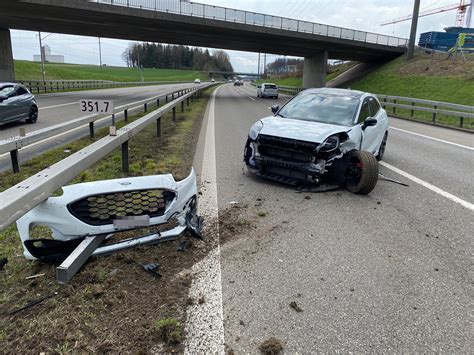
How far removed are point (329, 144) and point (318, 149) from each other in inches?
8.3

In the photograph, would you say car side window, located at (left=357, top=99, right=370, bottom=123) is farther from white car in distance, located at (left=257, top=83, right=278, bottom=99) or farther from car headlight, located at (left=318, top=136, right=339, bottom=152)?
white car in distance, located at (left=257, top=83, right=278, bottom=99)

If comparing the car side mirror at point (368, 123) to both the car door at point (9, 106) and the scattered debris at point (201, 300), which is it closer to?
the scattered debris at point (201, 300)

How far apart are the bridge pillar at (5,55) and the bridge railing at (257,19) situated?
1540cm

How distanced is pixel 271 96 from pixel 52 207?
128 feet

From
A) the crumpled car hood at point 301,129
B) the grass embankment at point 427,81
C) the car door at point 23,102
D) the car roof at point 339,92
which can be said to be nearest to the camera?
the crumpled car hood at point 301,129

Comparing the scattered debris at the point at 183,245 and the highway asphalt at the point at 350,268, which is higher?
the scattered debris at the point at 183,245

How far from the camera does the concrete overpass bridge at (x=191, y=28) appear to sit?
28.8 meters

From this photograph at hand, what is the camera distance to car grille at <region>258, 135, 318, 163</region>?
6289mm

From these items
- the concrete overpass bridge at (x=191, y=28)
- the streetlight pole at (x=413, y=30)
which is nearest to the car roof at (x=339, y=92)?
the concrete overpass bridge at (x=191, y=28)

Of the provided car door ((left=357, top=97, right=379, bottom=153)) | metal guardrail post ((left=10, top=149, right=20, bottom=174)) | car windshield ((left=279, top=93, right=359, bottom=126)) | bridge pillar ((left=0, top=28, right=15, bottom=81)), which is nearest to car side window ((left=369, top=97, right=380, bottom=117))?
car door ((left=357, top=97, right=379, bottom=153))

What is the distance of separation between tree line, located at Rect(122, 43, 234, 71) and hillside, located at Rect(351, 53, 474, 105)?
119177mm

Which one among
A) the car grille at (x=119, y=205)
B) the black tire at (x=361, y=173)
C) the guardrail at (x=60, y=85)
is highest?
the car grille at (x=119, y=205)

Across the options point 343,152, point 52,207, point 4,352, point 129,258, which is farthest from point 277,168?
point 4,352

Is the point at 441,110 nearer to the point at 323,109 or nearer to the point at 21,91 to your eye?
the point at 323,109
